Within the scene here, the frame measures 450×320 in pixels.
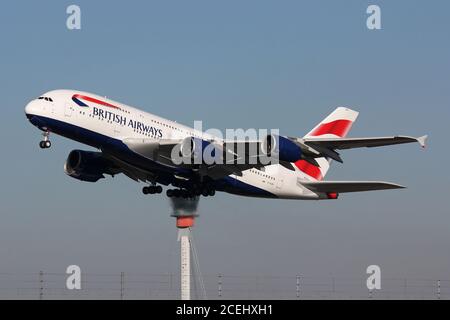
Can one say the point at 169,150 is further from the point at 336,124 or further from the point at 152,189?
the point at 336,124

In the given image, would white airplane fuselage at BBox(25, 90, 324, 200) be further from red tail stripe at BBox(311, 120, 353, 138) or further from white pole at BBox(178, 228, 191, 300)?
white pole at BBox(178, 228, 191, 300)

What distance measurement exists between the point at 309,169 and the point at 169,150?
12708 mm

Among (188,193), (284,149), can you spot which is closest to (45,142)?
(188,193)

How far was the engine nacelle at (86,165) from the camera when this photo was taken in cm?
5519

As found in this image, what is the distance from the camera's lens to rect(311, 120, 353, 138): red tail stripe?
62.8m

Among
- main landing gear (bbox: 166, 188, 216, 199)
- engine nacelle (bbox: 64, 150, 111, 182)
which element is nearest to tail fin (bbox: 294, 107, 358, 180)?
main landing gear (bbox: 166, 188, 216, 199)

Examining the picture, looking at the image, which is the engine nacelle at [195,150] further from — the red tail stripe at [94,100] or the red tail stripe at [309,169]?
the red tail stripe at [309,169]

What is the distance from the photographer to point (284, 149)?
157ft

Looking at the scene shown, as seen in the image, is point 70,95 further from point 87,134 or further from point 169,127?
point 169,127

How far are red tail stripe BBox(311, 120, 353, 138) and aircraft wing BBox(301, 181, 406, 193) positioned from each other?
678cm

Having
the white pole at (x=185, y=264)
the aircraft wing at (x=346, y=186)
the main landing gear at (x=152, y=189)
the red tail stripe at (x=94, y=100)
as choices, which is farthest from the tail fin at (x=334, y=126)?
the red tail stripe at (x=94, y=100)
